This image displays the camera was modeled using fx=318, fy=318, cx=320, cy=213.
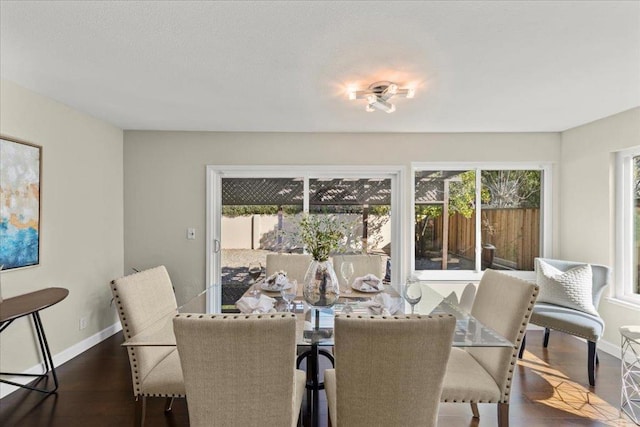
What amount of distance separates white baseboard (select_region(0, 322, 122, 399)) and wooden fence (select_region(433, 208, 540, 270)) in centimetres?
388

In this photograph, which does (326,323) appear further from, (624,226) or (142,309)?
(624,226)

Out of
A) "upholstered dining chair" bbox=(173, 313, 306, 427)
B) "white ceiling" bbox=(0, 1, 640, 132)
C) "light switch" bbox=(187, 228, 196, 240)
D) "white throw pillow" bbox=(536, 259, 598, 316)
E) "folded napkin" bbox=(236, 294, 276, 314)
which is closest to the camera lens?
"upholstered dining chair" bbox=(173, 313, 306, 427)

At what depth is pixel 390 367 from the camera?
1.26 m

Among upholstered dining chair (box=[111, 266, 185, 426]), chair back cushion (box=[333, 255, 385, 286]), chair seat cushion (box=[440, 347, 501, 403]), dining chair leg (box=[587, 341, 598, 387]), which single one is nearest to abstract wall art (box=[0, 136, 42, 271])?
upholstered dining chair (box=[111, 266, 185, 426])

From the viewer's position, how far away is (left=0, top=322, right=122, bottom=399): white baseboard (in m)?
2.39

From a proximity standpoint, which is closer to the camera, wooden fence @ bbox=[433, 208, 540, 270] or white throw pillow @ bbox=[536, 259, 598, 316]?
white throw pillow @ bbox=[536, 259, 598, 316]

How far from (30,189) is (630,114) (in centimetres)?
527

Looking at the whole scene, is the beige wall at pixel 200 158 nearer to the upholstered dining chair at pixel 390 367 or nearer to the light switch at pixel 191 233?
the light switch at pixel 191 233

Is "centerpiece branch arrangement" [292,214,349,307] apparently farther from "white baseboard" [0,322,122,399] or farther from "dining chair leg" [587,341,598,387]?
"white baseboard" [0,322,122,399]

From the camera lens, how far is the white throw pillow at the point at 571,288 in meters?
2.92

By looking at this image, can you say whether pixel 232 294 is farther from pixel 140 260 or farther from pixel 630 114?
pixel 630 114

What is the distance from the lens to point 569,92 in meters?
2.51

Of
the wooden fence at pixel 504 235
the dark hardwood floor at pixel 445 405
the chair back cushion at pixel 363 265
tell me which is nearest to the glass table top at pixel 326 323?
the chair back cushion at pixel 363 265

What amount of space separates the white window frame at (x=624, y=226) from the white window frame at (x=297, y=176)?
2081 mm
